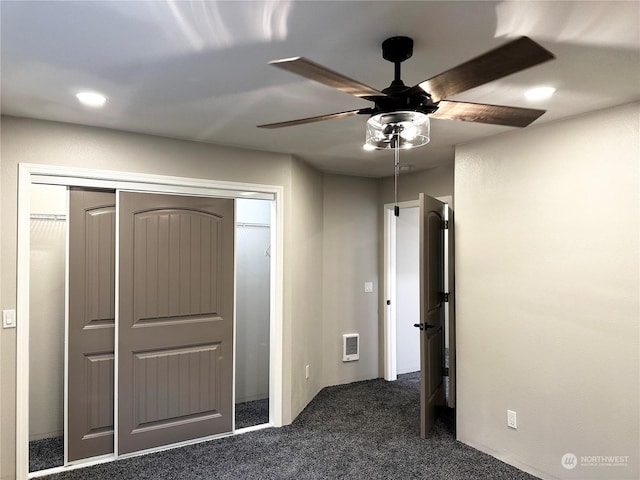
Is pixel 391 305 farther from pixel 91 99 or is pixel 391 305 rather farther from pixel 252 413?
pixel 91 99

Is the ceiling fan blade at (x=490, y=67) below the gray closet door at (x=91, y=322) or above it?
above

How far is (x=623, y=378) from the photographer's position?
2.47 metres

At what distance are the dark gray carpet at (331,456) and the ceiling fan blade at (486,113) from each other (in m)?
2.34

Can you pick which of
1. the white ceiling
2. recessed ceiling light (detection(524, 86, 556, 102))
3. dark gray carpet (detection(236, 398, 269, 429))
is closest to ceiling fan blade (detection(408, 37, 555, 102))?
the white ceiling

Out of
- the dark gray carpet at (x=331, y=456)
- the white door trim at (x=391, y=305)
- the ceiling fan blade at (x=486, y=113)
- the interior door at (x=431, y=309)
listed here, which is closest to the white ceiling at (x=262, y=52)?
the ceiling fan blade at (x=486, y=113)

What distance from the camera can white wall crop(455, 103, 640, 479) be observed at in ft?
8.14

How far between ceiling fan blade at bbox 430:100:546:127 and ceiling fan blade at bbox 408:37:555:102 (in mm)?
190

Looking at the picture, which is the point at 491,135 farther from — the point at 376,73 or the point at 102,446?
the point at 102,446

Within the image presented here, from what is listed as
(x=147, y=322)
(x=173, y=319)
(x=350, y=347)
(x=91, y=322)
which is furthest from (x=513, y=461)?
(x=91, y=322)

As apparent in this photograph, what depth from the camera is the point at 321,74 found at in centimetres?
133

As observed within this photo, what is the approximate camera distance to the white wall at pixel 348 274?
187 inches

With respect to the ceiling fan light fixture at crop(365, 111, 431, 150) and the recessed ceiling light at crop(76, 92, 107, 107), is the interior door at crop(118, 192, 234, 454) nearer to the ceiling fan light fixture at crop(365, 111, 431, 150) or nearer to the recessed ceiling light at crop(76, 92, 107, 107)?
the recessed ceiling light at crop(76, 92, 107, 107)

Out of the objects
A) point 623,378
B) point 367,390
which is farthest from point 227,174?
point 623,378

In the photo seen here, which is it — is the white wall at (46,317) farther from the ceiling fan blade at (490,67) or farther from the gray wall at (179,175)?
the ceiling fan blade at (490,67)
